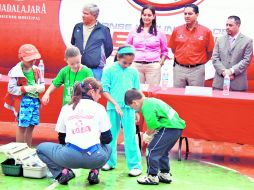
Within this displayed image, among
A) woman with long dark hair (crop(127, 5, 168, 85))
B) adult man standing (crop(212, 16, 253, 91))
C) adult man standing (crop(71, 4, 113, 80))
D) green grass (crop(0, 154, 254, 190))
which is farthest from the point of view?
woman with long dark hair (crop(127, 5, 168, 85))

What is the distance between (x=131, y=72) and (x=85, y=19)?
148 cm

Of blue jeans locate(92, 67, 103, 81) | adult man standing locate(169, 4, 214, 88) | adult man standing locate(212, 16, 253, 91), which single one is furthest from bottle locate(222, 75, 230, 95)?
blue jeans locate(92, 67, 103, 81)

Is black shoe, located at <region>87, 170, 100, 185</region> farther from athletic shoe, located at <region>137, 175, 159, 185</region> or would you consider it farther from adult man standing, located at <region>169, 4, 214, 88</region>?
adult man standing, located at <region>169, 4, 214, 88</region>

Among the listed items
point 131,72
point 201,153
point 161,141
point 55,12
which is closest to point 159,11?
point 55,12

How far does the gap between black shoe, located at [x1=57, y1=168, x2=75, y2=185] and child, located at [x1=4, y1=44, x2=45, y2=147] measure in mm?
1078

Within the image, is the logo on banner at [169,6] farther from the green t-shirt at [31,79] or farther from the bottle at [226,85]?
the green t-shirt at [31,79]

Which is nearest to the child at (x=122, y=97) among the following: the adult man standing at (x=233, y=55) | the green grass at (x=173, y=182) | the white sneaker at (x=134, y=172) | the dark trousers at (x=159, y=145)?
the white sneaker at (x=134, y=172)

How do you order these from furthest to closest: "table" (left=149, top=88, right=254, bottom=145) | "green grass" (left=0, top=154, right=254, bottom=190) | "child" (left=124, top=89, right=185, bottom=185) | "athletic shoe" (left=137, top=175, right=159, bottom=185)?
"table" (left=149, top=88, right=254, bottom=145)
"athletic shoe" (left=137, top=175, right=159, bottom=185)
"green grass" (left=0, top=154, right=254, bottom=190)
"child" (left=124, top=89, right=185, bottom=185)

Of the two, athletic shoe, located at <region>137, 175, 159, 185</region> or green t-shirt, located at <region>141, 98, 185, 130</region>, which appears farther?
athletic shoe, located at <region>137, 175, 159, 185</region>

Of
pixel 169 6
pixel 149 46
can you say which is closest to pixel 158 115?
pixel 149 46

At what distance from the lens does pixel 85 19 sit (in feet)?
23.5

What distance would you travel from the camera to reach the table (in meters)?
6.61

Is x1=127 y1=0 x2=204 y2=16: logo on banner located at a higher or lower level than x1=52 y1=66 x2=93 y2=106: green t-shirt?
higher

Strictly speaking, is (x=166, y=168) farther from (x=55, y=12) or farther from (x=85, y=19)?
(x=55, y=12)
